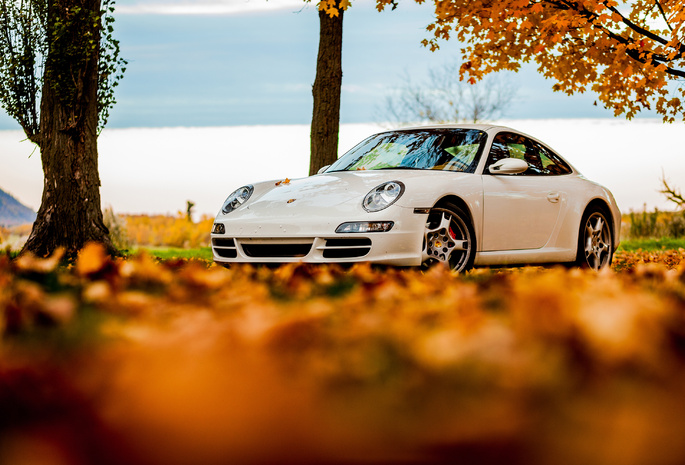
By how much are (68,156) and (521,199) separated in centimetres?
618

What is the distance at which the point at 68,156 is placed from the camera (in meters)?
9.62

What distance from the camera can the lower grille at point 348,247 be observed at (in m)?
5.48

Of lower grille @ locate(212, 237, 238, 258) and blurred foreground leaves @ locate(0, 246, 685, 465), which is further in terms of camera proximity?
lower grille @ locate(212, 237, 238, 258)

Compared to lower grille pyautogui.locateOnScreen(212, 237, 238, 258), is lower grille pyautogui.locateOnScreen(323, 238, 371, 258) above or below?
above

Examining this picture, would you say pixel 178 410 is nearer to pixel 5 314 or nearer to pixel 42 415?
pixel 42 415

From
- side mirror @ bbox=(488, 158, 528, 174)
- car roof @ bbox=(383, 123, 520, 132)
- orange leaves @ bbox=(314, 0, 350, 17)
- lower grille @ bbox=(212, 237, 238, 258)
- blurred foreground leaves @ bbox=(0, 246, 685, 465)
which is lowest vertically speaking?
lower grille @ bbox=(212, 237, 238, 258)

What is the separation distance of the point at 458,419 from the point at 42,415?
875mm

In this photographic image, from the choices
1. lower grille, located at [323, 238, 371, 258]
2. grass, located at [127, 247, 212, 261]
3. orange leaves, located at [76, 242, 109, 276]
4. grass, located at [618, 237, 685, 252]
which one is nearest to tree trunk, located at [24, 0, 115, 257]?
grass, located at [127, 247, 212, 261]

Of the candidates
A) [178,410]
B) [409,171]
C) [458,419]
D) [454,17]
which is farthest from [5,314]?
[454,17]

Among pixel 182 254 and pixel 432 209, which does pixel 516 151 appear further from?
pixel 182 254

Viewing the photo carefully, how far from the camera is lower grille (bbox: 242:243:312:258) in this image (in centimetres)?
565

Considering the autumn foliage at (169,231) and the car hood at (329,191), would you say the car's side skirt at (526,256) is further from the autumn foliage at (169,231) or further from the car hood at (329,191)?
the autumn foliage at (169,231)

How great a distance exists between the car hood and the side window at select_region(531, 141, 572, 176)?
1.62m

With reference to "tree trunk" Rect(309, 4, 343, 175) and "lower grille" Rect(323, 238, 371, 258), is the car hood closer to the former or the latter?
"lower grille" Rect(323, 238, 371, 258)
